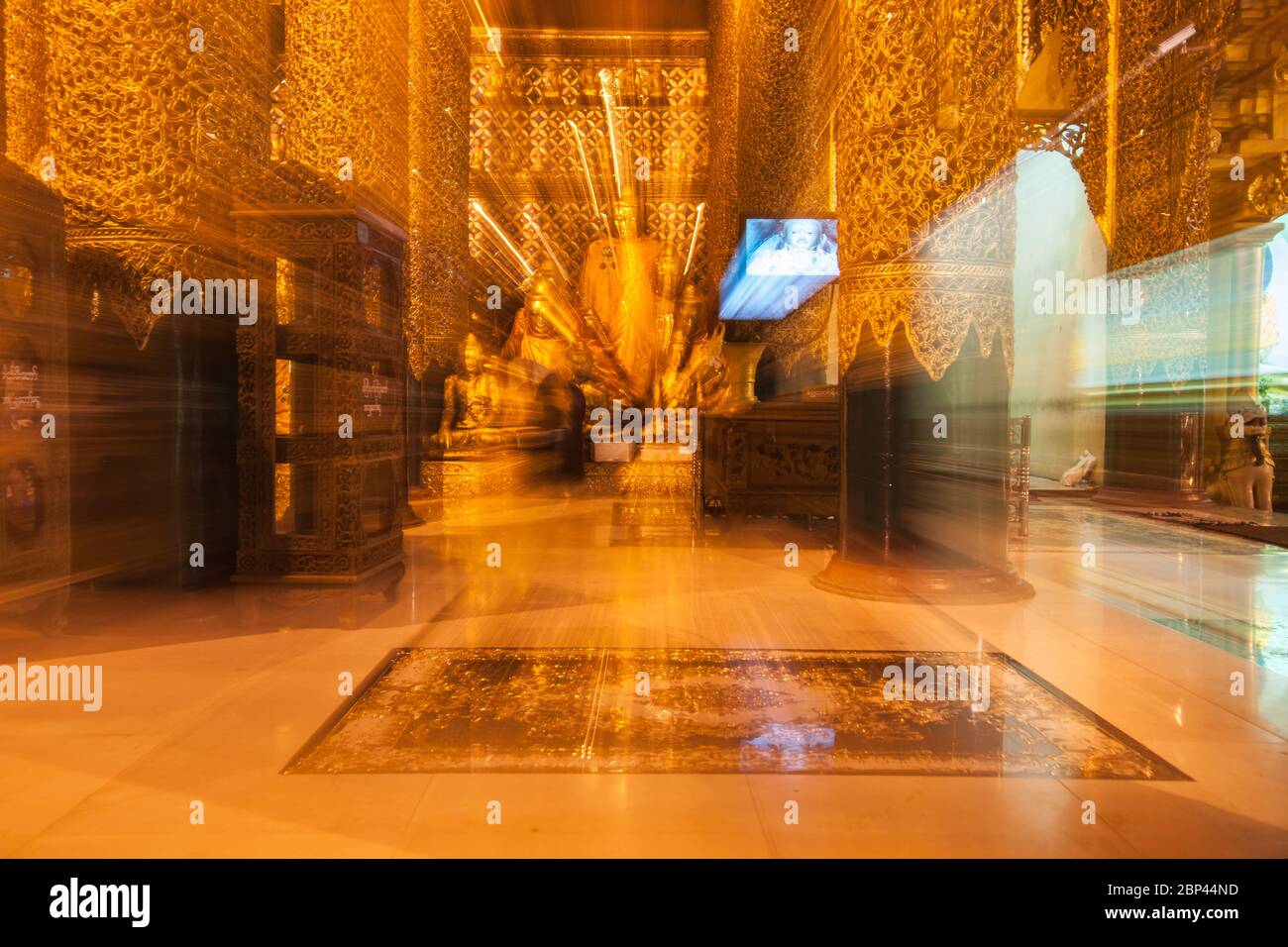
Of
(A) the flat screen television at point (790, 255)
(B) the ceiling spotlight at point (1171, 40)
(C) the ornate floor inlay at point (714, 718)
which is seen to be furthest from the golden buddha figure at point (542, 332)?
(C) the ornate floor inlay at point (714, 718)

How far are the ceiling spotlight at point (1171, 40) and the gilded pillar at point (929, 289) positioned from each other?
4.30m

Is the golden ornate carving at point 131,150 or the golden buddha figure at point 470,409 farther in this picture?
the golden buddha figure at point 470,409

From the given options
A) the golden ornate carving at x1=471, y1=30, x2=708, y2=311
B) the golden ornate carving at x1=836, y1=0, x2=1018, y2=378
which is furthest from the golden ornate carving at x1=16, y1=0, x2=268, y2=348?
the golden ornate carving at x1=471, y1=30, x2=708, y2=311

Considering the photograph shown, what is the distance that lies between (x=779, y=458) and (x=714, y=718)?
4.13 m

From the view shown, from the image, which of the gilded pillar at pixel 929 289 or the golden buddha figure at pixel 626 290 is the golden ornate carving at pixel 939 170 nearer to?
the gilded pillar at pixel 929 289

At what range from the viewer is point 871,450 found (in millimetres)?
4328

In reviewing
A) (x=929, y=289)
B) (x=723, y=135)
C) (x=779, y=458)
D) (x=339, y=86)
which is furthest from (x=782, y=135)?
(x=929, y=289)

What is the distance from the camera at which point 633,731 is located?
92.0 inches

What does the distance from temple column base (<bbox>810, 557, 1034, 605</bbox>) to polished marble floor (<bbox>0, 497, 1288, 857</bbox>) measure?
10 centimetres

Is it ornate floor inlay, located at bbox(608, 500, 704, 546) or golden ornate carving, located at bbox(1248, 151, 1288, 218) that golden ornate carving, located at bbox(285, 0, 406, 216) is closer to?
ornate floor inlay, located at bbox(608, 500, 704, 546)

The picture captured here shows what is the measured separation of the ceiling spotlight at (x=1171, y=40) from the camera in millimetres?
7383

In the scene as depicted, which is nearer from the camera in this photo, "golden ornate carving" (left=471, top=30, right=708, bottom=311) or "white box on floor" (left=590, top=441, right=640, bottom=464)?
"white box on floor" (left=590, top=441, right=640, bottom=464)

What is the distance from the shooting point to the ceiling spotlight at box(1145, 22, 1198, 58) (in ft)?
24.2

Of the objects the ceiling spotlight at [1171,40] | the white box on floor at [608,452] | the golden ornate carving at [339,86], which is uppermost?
the ceiling spotlight at [1171,40]
